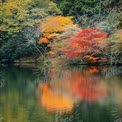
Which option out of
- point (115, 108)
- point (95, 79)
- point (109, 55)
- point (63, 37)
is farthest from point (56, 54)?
point (115, 108)

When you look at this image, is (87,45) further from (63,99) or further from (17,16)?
(63,99)

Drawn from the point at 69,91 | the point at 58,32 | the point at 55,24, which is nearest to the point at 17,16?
the point at 55,24

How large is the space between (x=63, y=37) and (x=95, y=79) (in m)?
11.7

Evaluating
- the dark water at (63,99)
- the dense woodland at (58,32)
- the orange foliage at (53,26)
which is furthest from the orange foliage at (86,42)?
the dark water at (63,99)

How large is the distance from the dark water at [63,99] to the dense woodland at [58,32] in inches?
285

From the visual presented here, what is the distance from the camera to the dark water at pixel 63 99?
41.2ft

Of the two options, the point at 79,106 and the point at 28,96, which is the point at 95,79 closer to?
the point at 28,96

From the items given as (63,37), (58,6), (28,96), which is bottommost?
(28,96)

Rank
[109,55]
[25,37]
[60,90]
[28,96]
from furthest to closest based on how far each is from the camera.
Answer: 1. [25,37]
2. [109,55]
3. [60,90]
4. [28,96]

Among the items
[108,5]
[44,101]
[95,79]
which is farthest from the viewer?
[95,79]

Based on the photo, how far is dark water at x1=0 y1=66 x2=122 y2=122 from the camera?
1255cm

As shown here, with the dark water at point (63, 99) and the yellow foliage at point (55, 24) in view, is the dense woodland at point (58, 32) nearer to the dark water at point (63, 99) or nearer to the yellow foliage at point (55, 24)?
the yellow foliage at point (55, 24)

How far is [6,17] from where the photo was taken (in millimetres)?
37125

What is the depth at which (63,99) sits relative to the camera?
1583cm
